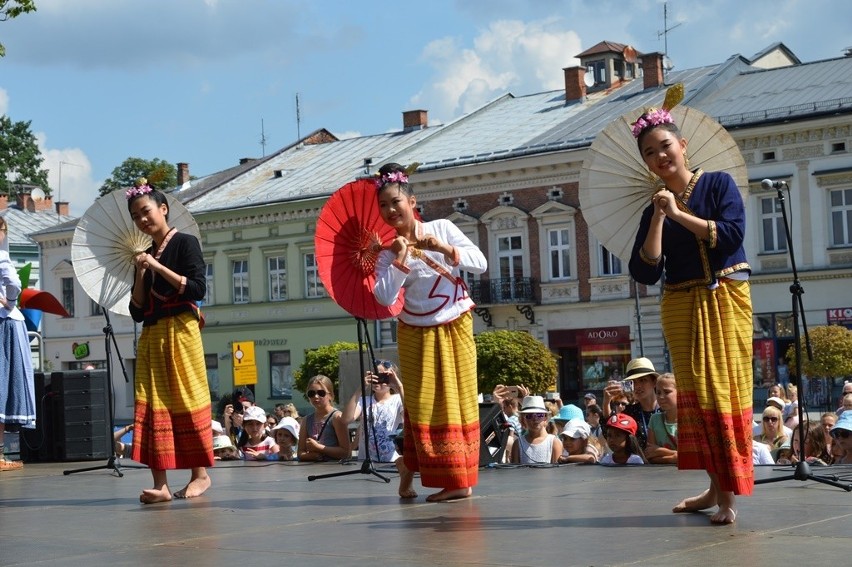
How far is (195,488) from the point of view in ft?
28.7

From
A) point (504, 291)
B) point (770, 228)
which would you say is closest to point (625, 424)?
point (770, 228)

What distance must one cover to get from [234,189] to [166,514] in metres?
49.0

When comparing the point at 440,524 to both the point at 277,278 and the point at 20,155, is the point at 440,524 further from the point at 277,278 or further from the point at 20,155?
the point at 20,155

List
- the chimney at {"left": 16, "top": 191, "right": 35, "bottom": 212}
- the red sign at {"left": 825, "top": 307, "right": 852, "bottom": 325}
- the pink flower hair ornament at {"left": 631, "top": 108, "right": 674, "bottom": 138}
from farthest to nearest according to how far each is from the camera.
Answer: the chimney at {"left": 16, "top": 191, "right": 35, "bottom": 212}, the red sign at {"left": 825, "top": 307, "right": 852, "bottom": 325}, the pink flower hair ornament at {"left": 631, "top": 108, "right": 674, "bottom": 138}

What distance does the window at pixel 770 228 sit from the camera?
40500 mm

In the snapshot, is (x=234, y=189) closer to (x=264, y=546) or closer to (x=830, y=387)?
(x=830, y=387)

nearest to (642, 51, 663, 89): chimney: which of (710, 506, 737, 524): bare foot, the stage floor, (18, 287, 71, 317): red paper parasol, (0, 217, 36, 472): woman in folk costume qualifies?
(18, 287, 71, 317): red paper parasol

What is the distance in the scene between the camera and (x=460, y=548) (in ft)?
19.4

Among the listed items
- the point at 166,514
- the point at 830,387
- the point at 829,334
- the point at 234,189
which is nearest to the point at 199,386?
the point at 166,514

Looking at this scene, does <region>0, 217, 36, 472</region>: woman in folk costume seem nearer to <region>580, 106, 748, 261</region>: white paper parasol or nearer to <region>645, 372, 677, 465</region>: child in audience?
<region>645, 372, 677, 465</region>: child in audience

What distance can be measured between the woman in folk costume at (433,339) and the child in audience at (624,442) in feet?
7.86

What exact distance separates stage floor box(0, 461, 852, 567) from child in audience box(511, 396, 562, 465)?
42.7 inches

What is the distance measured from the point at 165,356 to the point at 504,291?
37902mm

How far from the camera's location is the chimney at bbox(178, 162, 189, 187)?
62156mm
